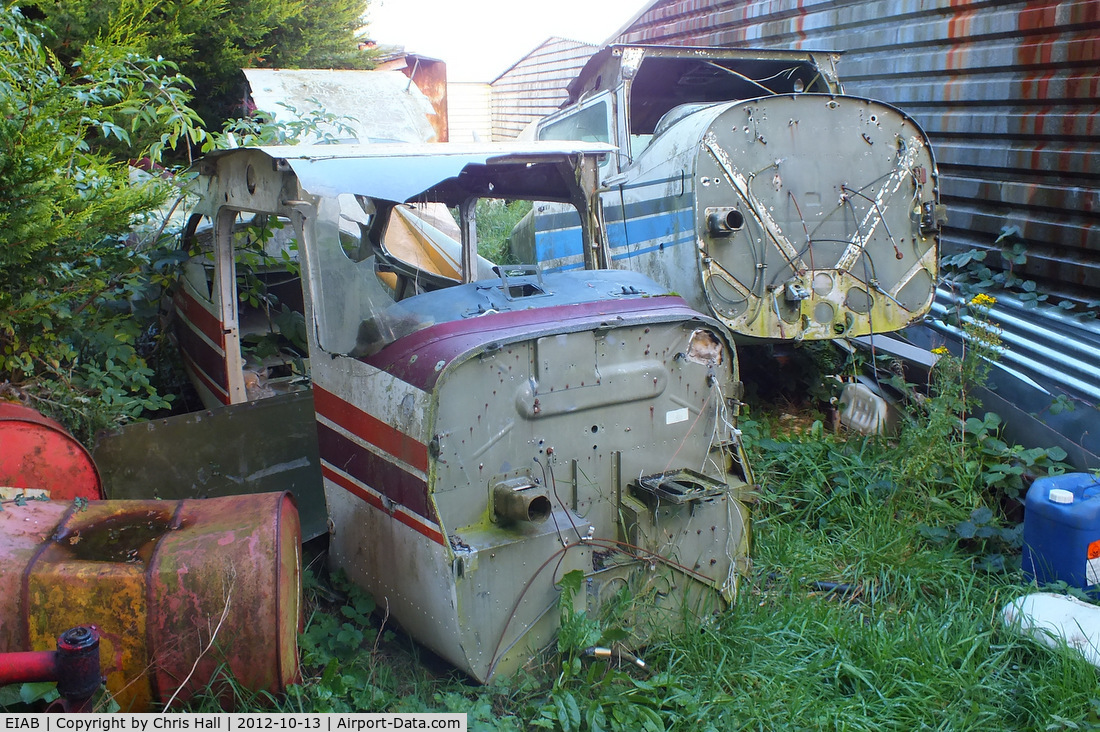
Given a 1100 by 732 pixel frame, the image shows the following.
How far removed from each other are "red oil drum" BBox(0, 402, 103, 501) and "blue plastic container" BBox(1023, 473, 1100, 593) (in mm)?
4223

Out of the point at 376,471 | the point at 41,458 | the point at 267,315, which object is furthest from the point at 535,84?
the point at 376,471

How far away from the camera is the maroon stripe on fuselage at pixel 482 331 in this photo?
9.69ft

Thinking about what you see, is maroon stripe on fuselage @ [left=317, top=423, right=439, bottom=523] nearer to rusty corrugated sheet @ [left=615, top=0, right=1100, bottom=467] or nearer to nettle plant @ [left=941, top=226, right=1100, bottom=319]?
rusty corrugated sheet @ [left=615, top=0, right=1100, bottom=467]

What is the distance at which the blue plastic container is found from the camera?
371 centimetres

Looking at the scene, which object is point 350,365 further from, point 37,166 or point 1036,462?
point 1036,462

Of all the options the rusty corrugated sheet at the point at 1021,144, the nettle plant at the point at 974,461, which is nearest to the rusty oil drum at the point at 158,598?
the nettle plant at the point at 974,461

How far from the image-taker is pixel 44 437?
349cm

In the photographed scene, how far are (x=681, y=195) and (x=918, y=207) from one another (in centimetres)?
159

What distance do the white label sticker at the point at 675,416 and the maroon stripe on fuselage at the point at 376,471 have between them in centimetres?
108

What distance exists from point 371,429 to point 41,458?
1475mm

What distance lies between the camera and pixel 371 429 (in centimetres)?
321

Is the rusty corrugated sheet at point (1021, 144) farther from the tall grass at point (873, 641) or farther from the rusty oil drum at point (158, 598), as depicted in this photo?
the rusty oil drum at point (158, 598)

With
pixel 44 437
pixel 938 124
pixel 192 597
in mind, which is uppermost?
pixel 938 124

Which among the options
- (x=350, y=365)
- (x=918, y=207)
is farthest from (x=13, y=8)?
(x=918, y=207)
